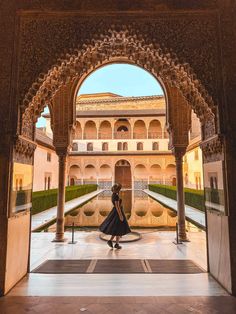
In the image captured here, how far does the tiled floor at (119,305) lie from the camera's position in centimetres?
249

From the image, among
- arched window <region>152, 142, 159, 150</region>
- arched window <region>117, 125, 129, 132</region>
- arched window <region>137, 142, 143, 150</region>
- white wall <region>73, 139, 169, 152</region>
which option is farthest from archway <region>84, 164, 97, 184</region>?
arched window <region>152, 142, 159, 150</region>

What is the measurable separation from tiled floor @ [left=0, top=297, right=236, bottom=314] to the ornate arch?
2309 millimetres

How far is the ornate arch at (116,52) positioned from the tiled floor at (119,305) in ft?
7.57

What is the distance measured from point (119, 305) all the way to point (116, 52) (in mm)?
3756

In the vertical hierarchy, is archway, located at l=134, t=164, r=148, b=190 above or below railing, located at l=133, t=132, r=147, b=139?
below

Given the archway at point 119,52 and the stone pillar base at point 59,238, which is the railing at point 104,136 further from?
the archway at point 119,52

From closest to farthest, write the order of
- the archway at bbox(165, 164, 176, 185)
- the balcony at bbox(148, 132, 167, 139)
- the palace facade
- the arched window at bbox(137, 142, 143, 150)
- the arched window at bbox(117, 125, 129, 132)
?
the palace facade < the archway at bbox(165, 164, 176, 185) < the balcony at bbox(148, 132, 167, 139) < the arched window at bbox(137, 142, 143, 150) < the arched window at bbox(117, 125, 129, 132)

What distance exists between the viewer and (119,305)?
2.60 meters

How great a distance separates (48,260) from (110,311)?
88.0 inches

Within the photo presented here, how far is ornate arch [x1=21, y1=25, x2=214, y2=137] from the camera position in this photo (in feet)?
10.9

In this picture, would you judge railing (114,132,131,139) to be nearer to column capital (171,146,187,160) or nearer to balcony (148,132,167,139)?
balcony (148,132,167,139)

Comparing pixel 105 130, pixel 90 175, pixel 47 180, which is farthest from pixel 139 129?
pixel 47 180

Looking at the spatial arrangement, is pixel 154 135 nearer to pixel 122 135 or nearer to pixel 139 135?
pixel 139 135

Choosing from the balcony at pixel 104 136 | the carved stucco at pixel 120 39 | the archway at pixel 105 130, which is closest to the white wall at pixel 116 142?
the balcony at pixel 104 136
